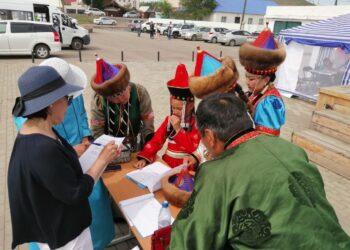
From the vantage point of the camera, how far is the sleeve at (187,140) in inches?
117

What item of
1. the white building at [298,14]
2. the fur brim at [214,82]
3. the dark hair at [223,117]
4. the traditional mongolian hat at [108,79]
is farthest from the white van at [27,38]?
the white building at [298,14]

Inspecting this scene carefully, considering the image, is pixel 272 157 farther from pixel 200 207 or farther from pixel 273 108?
pixel 273 108

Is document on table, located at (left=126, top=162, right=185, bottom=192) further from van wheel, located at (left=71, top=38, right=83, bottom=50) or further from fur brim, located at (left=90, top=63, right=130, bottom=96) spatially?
van wheel, located at (left=71, top=38, right=83, bottom=50)

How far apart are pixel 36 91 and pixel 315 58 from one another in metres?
9.86

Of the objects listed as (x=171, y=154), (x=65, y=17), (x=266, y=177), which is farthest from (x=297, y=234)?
(x=65, y=17)

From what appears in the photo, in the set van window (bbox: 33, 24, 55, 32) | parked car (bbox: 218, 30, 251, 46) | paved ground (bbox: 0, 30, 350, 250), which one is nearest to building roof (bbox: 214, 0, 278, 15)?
parked car (bbox: 218, 30, 251, 46)

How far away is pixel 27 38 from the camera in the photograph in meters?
13.7

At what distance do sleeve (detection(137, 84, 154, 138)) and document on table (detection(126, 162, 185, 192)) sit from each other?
0.56 metres

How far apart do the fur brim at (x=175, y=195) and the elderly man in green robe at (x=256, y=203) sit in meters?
0.75

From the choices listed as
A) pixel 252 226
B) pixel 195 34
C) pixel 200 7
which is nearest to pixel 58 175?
pixel 252 226

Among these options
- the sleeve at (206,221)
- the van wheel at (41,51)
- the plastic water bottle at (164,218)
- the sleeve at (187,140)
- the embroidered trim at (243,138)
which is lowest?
the van wheel at (41,51)

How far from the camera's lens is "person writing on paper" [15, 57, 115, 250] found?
2362mm

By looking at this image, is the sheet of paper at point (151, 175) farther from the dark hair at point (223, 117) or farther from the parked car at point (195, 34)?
the parked car at point (195, 34)

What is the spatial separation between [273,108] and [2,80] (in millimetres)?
10333
